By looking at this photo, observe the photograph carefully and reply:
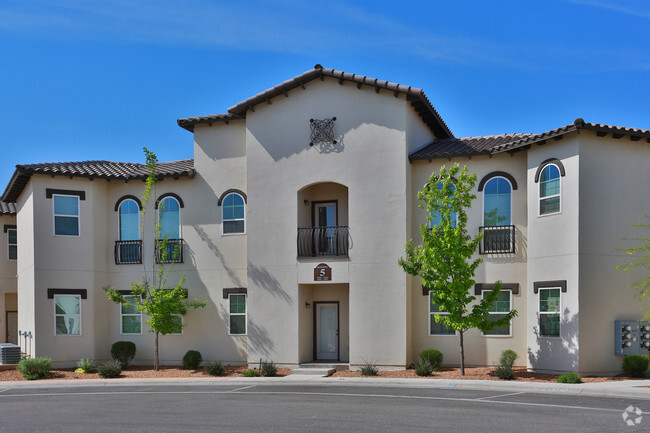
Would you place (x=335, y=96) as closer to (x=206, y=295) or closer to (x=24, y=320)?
(x=206, y=295)

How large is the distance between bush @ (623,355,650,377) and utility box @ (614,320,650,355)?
1.07 ft

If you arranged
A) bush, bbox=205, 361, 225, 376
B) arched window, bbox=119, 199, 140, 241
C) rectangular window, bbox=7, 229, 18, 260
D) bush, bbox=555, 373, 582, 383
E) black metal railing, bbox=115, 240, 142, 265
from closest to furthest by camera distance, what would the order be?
bush, bbox=555, 373, 582, 383 → bush, bbox=205, 361, 225, 376 → black metal railing, bbox=115, 240, 142, 265 → arched window, bbox=119, 199, 140, 241 → rectangular window, bbox=7, 229, 18, 260

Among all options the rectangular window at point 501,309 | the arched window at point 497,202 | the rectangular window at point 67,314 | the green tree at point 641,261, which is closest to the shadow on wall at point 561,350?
the rectangular window at point 501,309

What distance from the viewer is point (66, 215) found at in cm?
2573

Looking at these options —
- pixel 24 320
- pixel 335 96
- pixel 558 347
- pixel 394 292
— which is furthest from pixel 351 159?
pixel 24 320

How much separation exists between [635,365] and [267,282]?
11862 millimetres

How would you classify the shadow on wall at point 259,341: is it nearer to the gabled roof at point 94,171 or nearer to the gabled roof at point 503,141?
the gabled roof at point 94,171

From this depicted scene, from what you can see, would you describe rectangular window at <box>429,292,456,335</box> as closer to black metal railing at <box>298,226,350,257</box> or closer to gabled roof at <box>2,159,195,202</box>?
black metal railing at <box>298,226,350,257</box>

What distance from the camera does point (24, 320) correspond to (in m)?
26.4

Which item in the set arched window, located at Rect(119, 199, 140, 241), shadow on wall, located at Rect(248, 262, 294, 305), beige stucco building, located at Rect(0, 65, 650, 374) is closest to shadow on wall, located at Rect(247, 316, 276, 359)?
beige stucco building, located at Rect(0, 65, 650, 374)

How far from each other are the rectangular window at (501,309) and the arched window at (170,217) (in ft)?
38.8

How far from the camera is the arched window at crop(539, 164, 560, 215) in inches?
807

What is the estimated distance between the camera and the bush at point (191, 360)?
2424cm

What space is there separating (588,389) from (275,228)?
11.4m
